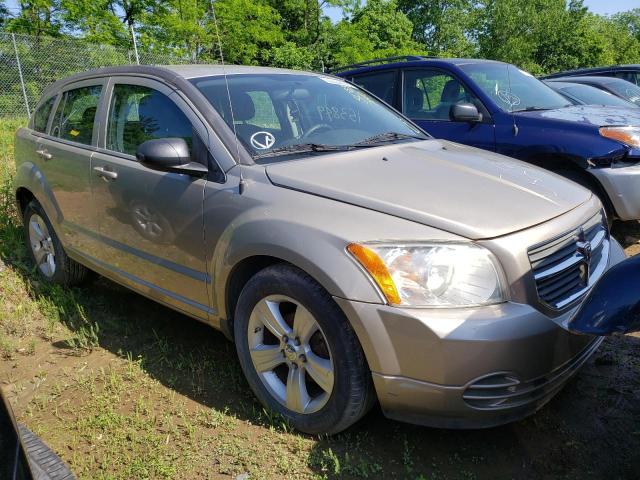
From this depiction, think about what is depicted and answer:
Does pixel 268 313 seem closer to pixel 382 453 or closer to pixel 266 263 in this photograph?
pixel 266 263

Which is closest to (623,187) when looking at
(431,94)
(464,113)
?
(464,113)

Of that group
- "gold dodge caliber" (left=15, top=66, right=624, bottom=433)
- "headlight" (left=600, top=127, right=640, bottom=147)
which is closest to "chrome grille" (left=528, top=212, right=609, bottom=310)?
"gold dodge caliber" (left=15, top=66, right=624, bottom=433)

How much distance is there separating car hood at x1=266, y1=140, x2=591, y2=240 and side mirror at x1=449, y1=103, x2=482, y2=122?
1.92 metres

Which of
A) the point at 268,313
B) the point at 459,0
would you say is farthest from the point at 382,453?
the point at 459,0

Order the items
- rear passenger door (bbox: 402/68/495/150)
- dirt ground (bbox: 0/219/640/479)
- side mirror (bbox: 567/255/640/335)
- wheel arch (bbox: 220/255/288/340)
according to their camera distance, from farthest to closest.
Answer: rear passenger door (bbox: 402/68/495/150)
wheel arch (bbox: 220/255/288/340)
dirt ground (bbox: 0/219/640/479)
side mirror (bbox: 567/255/640/335)

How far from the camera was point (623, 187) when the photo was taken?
4.37 m

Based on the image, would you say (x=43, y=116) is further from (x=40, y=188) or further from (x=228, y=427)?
(x=228, y=427)

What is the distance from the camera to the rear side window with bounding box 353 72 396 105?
6012mm

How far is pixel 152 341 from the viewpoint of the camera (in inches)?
143

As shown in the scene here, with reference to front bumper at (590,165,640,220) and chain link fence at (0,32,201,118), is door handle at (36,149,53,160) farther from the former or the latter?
chain link fence at (0,32,201,118)

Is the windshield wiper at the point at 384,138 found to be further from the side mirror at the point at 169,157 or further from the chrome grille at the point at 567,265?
the chrome grille at the point at 567,265

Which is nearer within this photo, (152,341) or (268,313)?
(268,313)

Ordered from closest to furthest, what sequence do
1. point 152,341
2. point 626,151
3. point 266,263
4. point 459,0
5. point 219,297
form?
point 266,263
point 219,297
point 152,341
point 626,151
point 459,0

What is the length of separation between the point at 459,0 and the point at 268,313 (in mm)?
49181
